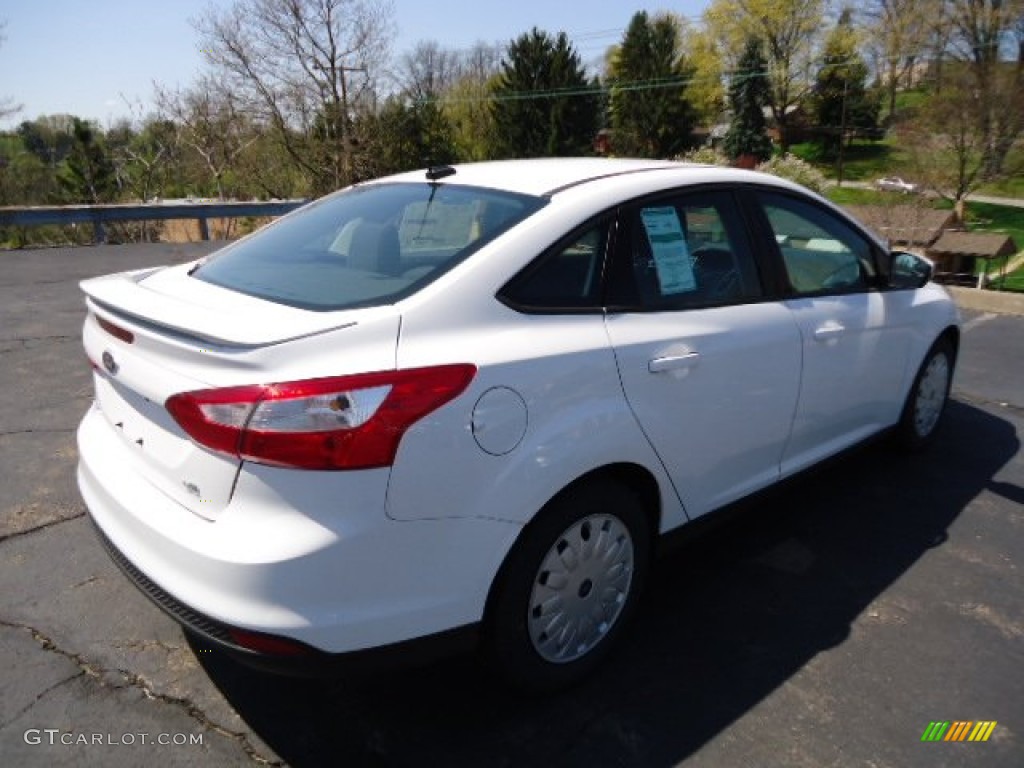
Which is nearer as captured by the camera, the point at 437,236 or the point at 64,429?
the point at 437,236

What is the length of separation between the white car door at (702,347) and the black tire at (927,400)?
147cm

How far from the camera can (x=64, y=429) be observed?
440 centimetres

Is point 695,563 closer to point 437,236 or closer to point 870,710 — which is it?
point 870,710

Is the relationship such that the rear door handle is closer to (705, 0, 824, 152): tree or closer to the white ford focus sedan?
the white ford focus sedan

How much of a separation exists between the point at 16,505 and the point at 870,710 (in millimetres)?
3653

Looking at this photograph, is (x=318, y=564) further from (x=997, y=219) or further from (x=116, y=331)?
(x=997, y=219)

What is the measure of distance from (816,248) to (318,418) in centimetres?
258

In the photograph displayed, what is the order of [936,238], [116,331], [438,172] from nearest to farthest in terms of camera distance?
[116,331], [438,172], [936,238]

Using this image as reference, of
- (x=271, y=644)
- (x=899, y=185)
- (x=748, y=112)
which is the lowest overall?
(x=271, y=644)

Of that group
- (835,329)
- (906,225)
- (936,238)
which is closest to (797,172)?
(906,225)

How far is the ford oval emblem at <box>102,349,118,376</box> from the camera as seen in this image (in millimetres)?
2272

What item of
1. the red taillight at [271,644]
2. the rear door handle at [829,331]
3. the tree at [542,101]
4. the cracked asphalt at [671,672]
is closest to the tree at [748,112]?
the tree at [542,101]

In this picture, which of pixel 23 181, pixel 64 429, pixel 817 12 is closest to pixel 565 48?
pixel 817 12

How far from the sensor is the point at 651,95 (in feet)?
184
